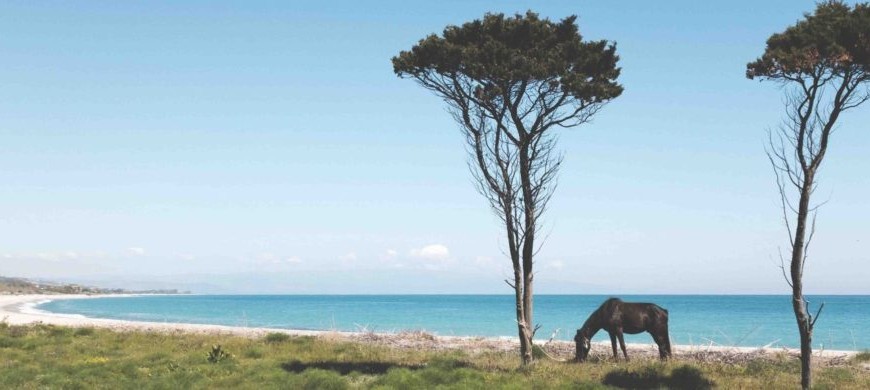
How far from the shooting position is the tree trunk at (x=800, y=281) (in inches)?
634

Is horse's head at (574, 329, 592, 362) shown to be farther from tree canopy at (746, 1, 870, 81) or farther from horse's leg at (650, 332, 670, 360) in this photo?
tree canopy at (746, 1, 870, 81)

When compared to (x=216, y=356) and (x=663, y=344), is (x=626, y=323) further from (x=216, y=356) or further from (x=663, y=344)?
(x=216, y=356)

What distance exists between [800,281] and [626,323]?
7046 millimetres

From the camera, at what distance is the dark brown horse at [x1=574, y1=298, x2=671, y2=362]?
22.2 metres

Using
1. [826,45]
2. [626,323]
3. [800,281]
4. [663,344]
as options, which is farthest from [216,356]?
[826,45]

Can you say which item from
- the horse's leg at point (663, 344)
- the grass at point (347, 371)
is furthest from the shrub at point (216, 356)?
the horse's leg at point (663, 344)

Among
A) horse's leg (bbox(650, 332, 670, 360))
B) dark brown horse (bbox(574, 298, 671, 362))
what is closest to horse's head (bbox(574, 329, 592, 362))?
dark brown horse (bbox(574, 298, 671, 362))

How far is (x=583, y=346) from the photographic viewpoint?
72.9 ft

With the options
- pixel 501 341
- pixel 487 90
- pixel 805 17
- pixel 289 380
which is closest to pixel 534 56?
pixel 487 90

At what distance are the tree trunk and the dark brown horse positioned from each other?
5.97 meters

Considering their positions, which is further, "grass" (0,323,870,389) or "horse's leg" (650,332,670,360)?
"horse's leg" (650,332,670,360)

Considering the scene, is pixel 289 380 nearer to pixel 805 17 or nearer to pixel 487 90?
pixel 487 90

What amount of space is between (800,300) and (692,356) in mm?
9162

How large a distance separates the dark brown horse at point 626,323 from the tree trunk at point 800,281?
5.97 metres
